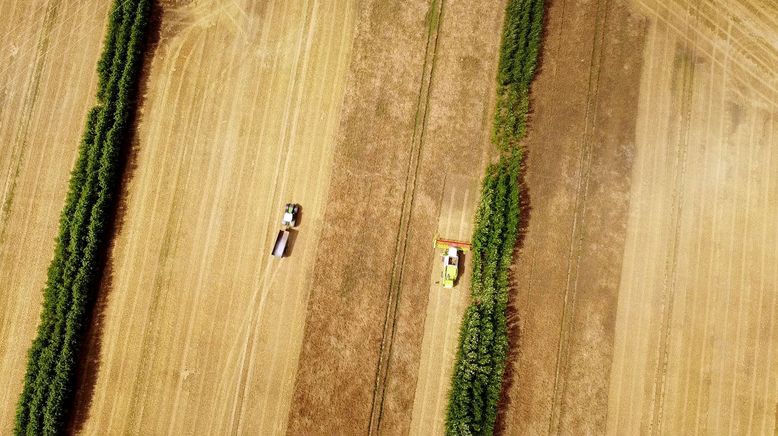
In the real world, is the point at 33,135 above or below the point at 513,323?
above

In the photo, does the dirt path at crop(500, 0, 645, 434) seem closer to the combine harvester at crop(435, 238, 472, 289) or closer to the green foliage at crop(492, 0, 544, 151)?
the green foliage at crop(492, 0, 544, 151)

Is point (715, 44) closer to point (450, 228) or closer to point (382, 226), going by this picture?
point (450, 228)

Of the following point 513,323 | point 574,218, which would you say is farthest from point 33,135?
point 574,218

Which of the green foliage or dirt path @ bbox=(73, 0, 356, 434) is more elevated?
the green foliage

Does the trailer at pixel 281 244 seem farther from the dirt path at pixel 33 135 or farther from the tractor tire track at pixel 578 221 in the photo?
the tractor tire track at pixel 578 221

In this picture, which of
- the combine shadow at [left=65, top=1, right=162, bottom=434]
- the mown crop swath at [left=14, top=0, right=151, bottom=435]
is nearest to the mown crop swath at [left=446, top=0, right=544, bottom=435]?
the combine shadow at [left=65, top=1, right=162, bottom=434]

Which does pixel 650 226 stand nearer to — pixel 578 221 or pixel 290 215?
pixel 578 221

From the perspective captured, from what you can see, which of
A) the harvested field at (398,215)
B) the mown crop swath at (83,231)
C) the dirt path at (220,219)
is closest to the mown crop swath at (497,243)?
the harvested field at (398,215)
